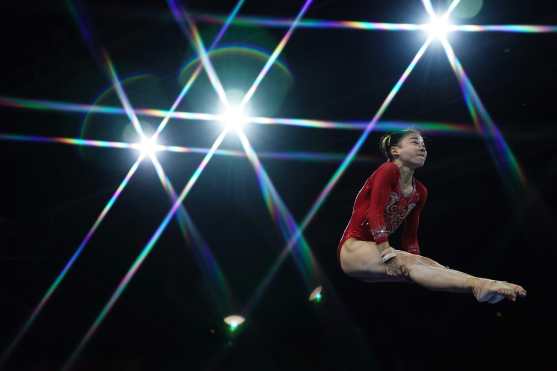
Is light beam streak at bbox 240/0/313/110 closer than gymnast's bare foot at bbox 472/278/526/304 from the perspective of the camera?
No

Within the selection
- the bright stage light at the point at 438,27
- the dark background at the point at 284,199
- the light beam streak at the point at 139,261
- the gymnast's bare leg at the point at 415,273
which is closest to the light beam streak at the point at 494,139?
the dark background at the point at 284,199

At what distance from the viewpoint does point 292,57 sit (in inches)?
158

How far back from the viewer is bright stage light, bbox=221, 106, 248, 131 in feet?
15.1

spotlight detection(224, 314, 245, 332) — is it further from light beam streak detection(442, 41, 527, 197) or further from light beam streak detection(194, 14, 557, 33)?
light beam streak detection(194, 14, 557, 33)

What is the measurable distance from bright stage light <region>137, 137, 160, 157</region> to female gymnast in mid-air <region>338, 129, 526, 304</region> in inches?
121

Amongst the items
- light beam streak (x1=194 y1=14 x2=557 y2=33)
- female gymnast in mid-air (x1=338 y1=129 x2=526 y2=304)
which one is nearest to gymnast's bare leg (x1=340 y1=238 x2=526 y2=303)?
female gymnast in mid-air (x1=338 y1=129 x2=526 y2=304)

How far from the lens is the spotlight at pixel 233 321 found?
6.77 meters

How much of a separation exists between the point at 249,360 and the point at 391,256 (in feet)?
17.9

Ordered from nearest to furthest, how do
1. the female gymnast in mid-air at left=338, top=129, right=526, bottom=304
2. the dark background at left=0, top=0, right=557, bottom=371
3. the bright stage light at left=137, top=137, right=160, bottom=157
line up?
the female gymnast in mid-air at left=338, top=129, right=526, bottom=304, the dark background at left=0, top=0, right=557, bottom=371, the bright stage light at left=137, top=137, right=160, bottom=157

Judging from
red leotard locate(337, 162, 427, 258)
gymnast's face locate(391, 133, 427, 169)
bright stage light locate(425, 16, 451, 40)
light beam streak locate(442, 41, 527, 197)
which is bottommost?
red leotard locate(337, 162, 427, 258)

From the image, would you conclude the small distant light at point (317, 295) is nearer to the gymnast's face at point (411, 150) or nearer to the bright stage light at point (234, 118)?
the bright stage light at point (234, 118)

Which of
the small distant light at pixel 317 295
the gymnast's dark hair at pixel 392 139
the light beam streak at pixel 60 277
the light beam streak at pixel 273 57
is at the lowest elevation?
the gymnast's dark hair at pixel 392 139

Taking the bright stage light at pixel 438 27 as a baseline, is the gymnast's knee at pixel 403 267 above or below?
below

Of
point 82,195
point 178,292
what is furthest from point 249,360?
point 82,195
